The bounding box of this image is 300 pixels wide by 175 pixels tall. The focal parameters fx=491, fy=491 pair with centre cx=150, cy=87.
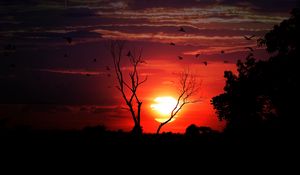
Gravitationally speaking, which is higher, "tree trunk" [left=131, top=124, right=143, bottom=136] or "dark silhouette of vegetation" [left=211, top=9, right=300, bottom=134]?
"dark silhouette of vegetation" [left=211, top=9, right=300, bottom=134]

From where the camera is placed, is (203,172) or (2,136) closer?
(203,172)

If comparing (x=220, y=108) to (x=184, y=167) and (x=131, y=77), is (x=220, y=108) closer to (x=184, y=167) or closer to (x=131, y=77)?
(x=131, y=77)

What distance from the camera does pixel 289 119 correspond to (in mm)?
43062

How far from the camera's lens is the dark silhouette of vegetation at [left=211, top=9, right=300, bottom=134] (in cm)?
4309

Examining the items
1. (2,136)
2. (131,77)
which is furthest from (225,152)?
(131,77)

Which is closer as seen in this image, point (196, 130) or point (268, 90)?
point (268, 90)

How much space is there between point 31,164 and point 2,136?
12799 millimetres

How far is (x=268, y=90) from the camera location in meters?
45.2

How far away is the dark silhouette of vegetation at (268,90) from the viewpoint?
43.1 m

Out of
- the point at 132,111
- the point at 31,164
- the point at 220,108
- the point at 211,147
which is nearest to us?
the point at 31,164

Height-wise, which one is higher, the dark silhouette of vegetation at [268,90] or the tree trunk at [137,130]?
the dark silhouette of vegetation at [268,90]

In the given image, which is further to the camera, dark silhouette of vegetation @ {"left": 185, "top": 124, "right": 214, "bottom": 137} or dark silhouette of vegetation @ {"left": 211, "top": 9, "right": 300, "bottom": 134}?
dark silhouette of vegetation @ {"left": 185, "top": 124, "right": 214, "bottom": 137}

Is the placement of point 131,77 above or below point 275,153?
above

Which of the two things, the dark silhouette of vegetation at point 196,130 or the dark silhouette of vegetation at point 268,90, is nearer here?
the dark silhouette of vegetation at point 268,90
